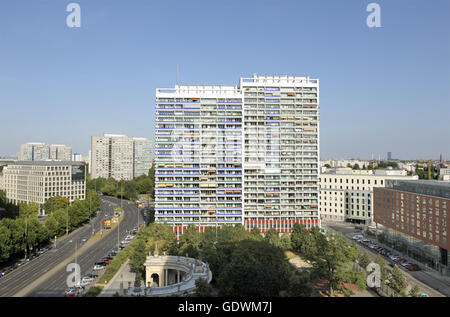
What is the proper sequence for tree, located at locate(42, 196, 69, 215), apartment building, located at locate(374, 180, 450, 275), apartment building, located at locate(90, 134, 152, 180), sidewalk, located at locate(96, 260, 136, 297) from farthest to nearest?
1. apartment building, located at locate(90, 134, 152, 180)
2. tree, located at locate(42, 196, 69, 215)
3. apartment building, located at locate(374, 180, 450, 275)
4. sidewalk, located at locate(96, 260, 136, 297)

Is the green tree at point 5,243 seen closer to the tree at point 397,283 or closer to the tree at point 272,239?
the tree at point 272,239

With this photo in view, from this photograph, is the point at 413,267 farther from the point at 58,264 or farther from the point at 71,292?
the point at 58,264

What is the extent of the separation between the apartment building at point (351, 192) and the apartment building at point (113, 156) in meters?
74.5

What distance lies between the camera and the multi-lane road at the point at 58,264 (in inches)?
1158

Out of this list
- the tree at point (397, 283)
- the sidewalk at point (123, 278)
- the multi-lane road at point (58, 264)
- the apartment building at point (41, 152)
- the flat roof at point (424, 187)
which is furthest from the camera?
the apartment building at point (41, 152)

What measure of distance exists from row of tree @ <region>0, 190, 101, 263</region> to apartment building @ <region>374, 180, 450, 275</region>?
47.0 metres

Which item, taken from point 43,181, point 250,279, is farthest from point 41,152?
point 250,279

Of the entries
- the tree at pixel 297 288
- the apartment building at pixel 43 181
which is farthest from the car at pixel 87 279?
the apartment building at pixel 43 181

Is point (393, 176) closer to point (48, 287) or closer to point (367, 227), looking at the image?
point (367, 227)

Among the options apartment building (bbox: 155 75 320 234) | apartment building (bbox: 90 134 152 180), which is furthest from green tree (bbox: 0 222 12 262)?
apartment building (bbox: 90 134 152 180)

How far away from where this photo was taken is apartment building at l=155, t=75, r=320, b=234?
50.2 meters

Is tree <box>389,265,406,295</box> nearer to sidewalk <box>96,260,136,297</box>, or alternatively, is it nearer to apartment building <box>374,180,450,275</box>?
apartment building <box>374,180,450,275</box>
